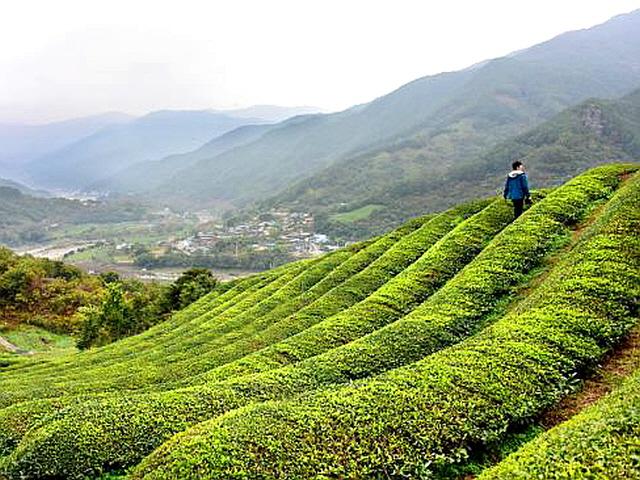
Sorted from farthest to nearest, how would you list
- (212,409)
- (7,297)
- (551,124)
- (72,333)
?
(551,124), (7,297), (72,333), (212,409)

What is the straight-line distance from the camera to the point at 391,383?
910cm

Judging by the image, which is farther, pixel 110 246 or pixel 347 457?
pixel 110 246

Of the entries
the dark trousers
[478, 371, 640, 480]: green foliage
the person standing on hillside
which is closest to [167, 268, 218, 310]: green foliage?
the dark trousers

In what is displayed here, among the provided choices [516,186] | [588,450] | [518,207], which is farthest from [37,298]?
[588,450]

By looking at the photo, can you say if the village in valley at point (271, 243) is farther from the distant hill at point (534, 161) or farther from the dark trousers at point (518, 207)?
the dark trousers at point (518, 207)

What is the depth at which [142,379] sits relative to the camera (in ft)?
51.2

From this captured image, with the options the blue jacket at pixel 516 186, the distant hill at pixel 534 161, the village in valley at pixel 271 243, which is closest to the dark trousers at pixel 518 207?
the blue jacket at pixel 516 186

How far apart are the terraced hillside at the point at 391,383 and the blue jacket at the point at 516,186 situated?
108 centimetres

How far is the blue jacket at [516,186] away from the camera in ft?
65.0

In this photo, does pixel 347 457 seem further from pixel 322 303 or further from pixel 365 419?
pixel 322 303

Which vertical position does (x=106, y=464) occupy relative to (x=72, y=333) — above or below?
above

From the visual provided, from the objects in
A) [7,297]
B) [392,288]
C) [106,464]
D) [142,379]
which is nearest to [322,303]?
[392,288]

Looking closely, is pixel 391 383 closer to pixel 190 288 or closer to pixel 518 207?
pixel 518 207

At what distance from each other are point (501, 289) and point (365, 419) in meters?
7.95
